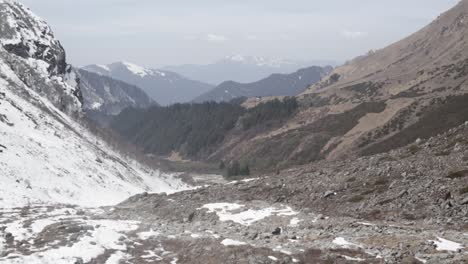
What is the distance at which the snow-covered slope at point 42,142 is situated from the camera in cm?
5759

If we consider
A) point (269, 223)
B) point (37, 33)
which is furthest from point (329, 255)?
point (37, 33)

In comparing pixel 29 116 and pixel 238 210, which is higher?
pixel 29 116

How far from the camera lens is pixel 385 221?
107 feet

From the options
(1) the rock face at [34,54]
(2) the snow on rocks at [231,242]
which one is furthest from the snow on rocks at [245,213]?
(1) the rock face at [34,54]

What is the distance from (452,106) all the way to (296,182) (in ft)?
290

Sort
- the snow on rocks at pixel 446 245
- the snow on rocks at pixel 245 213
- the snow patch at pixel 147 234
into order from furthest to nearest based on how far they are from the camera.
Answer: the snow on rocks at pixel 245 213 → the snow patch at pixel 147 234 → the snow on rocks at pixel 446 245

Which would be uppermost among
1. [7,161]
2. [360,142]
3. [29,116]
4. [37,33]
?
[37,33]

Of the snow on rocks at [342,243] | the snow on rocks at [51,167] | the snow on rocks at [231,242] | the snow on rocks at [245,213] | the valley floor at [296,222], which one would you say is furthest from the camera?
the snow on rocks at [51,167]

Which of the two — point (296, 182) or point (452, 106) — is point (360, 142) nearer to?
point (452, 106)

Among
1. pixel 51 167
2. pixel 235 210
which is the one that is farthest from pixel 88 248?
pixel 51 167

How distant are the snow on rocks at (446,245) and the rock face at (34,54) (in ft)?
351

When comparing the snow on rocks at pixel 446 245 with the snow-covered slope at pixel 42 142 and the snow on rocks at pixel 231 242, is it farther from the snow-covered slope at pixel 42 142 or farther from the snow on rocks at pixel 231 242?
the snow-covered slope at pixel 42 142

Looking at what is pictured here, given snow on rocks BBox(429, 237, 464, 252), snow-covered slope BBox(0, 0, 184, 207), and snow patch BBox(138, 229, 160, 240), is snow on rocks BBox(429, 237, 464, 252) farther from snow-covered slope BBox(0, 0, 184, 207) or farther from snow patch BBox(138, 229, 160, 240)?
snow-covered slope BBox(0, 0, 184, 207)

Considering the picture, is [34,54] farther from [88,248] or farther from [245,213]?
[88,248]
